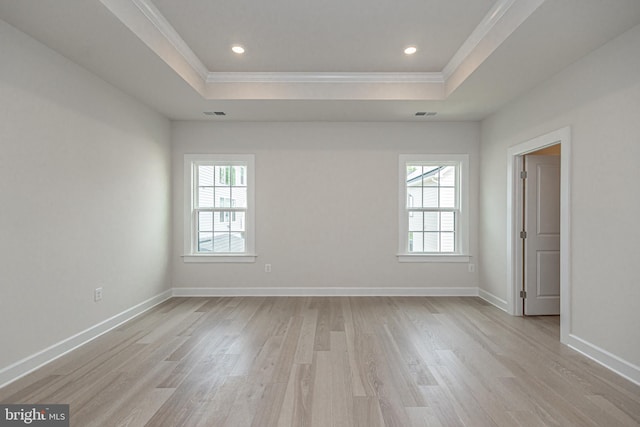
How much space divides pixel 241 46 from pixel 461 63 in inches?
92.5

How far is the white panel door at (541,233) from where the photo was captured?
4102 millimetres

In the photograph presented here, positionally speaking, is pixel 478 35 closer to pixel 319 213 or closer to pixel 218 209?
pixel 319 213

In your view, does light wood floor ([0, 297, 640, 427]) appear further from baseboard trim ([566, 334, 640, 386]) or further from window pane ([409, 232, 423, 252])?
window pane ([409, 232, 423, 252])

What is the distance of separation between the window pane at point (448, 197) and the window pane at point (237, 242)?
3.16 m

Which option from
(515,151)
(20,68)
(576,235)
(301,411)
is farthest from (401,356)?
(20,68)

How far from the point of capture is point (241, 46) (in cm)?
340

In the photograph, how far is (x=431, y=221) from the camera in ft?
17.0

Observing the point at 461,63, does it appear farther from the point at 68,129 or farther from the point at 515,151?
the point at 68,129

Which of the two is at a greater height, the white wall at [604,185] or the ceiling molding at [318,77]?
the ceiling molding at [318,77]

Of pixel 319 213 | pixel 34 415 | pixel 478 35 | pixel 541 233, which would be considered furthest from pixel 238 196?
pixel 541 233

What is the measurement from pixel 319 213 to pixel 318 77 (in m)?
1.95

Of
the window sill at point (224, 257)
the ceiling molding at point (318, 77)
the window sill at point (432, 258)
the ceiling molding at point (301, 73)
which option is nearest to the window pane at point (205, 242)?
the window sill at point (224, 257)

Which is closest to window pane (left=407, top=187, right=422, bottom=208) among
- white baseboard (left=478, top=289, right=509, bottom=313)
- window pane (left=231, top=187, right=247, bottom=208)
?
white baseboard (left=478, top=289, right=509, bottom=313)

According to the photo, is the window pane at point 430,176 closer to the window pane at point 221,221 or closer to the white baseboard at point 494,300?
the white baseboard at point 494,300
